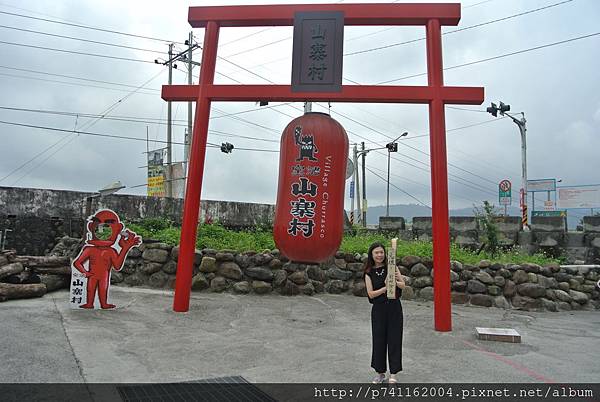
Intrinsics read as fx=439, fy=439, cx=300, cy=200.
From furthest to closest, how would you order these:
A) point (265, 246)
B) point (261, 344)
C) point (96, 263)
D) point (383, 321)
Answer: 1. point (265, 246)
2. point (96, 263)
3. point (261, 344)
4. point (383, 321)

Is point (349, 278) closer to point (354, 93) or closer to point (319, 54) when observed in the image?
point (354, 93)

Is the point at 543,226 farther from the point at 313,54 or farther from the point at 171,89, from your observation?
the point at 171,89

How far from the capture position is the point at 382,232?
42.1 ft

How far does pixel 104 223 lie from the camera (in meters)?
6.71

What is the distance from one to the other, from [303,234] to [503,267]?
490cm

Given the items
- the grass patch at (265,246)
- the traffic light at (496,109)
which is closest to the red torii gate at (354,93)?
the grass patch at (265,246)

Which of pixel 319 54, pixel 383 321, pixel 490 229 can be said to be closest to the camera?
pixel 383 321

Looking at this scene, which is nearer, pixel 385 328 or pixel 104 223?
pixel 385 328

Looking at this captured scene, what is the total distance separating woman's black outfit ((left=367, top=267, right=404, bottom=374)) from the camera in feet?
12.2

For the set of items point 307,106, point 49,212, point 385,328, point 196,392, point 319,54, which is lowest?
point 196,392

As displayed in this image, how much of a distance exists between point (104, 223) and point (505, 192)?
19.8m

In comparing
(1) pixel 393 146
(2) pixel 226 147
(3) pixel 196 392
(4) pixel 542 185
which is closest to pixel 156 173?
(2) pixel 226 147

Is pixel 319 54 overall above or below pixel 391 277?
above

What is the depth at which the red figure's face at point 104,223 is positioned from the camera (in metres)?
6.60
